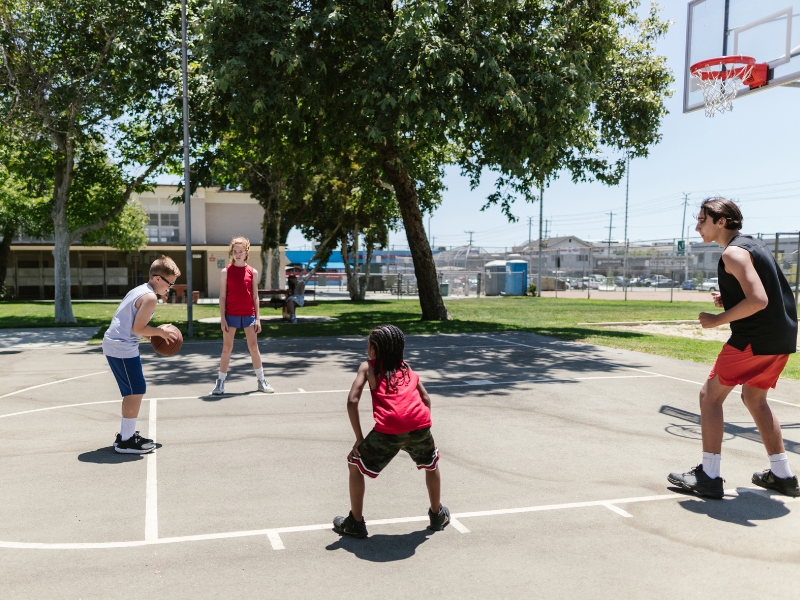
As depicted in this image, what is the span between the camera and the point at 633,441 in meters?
6.68

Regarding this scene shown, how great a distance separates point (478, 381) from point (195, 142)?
12.8 metres

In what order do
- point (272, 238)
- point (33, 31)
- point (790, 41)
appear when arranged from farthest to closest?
point (272, 238), point (33, 31), point (790, 41)

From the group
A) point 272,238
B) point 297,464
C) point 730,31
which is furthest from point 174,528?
point 272,238

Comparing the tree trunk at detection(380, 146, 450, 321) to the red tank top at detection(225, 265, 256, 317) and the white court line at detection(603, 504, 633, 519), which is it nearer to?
Answer: the red tank top at detection(225, 265, 256, 317)

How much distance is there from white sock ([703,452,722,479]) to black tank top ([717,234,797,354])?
0.79 m

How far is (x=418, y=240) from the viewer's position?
2098cm

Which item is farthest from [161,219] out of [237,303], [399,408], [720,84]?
[399,408]

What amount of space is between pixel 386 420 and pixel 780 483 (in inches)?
119

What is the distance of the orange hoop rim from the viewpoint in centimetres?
1140

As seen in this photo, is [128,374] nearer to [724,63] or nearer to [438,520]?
→ [438,520]

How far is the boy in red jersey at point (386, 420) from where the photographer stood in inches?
163

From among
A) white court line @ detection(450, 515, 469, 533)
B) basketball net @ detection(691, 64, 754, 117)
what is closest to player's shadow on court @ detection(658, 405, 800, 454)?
white court line @ detection(450, 515, 469, 533)

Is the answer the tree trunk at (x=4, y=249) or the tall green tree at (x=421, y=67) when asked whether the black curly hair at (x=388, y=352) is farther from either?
the tree trunk at (x=4, y=249)

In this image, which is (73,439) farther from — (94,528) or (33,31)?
(33,31)
